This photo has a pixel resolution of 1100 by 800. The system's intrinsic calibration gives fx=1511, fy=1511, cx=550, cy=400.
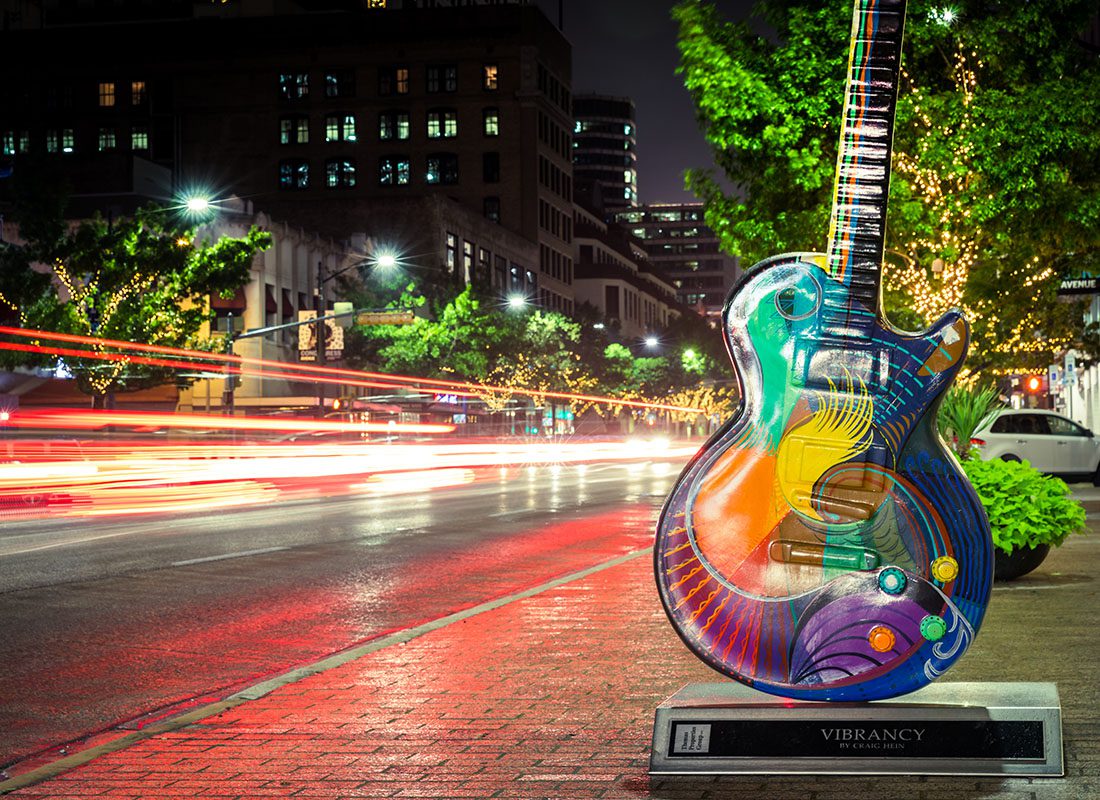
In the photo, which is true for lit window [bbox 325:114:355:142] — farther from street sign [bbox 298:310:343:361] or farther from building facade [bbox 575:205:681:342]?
street sign [bbox 298:310:343:361]

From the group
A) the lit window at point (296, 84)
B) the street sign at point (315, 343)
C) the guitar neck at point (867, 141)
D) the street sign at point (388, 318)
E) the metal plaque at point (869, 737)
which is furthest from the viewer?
the lit window at point (296, 84)

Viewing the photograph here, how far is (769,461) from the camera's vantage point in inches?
222

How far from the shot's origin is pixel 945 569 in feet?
17.8

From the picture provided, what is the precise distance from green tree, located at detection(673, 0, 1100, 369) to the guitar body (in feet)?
50.7

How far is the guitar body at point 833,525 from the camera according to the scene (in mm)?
5441

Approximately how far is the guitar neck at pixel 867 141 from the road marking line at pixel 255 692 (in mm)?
3830

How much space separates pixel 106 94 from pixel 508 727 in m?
105

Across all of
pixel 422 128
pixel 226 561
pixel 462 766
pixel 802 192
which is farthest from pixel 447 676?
pixel 422 128

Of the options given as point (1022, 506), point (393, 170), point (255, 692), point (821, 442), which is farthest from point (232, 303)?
point (821, 442)

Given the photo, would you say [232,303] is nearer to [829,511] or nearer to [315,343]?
[315,343]

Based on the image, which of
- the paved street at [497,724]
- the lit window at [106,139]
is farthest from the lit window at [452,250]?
the paved street at [497,724]

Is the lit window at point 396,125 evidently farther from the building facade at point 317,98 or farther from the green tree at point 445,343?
the green tree at point 445,343

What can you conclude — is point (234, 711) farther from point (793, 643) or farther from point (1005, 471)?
point (1005, 471)

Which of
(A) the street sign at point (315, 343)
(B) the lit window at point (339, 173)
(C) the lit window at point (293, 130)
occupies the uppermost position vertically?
(C) the lit window at point (293, 130)
